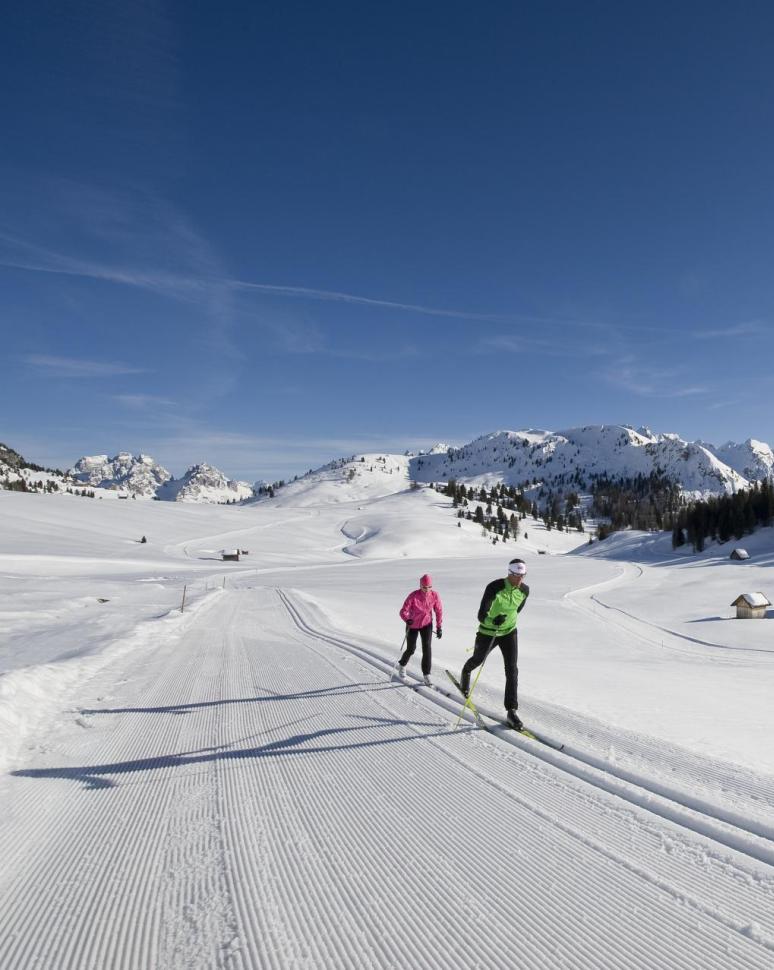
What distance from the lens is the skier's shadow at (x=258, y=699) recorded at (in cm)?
863

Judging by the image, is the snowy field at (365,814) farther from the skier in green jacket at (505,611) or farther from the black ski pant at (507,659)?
the skier in green jacket at (505,611)

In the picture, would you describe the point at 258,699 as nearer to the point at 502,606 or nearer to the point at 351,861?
the point at 502,606

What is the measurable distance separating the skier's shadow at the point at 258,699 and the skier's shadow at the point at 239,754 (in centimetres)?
189

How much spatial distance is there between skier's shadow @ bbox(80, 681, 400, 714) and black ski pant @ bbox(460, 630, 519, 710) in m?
2.11

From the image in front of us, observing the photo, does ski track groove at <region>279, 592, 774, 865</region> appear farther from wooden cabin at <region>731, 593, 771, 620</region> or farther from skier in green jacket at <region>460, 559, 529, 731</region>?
wooden cabin at <region>731, 593, 771, 620</region>

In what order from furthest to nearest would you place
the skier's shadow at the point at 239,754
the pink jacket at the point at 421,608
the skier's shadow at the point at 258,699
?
1. the pink jacket at the point at 421,608
2. the skier's shadow at the point at 258,699
3. the skier's shadow at the point at 239,754

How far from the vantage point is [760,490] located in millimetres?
90938

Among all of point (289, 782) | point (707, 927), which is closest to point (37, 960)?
point (289, 782)

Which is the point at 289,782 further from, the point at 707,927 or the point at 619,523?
the point at 619,523

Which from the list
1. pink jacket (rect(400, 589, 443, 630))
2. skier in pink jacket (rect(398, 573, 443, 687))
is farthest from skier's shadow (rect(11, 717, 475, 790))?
pink jacket (rect(400, 589, 443, 630))

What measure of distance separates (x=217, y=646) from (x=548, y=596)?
2959cm

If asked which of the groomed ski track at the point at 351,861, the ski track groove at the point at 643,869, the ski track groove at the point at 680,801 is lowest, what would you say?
the ski track groove at the point at 680,801

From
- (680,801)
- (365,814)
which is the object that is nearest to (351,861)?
(365,814)

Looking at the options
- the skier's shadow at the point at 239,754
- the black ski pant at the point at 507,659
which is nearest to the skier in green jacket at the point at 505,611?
the black ski pant at the point at 507,659
